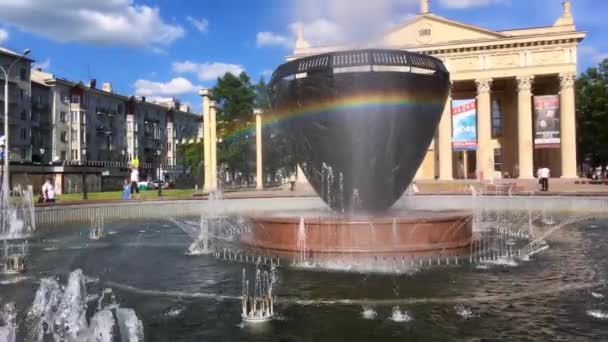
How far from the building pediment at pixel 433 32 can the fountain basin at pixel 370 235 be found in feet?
171

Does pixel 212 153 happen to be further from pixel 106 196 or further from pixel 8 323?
pixel 8 323

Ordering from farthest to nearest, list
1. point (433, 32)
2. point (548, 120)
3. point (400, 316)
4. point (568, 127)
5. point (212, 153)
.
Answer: point (433, 32), point (568, 127), point (548, 120), point (212, 153), point (400, 316)

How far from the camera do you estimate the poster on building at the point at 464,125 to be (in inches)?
2217

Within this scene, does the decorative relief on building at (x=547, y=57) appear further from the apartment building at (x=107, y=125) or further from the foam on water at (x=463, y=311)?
the foam on water at (x=463, y=311)

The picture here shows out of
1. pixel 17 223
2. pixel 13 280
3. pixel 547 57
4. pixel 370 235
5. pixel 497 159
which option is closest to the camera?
pixel 13 280

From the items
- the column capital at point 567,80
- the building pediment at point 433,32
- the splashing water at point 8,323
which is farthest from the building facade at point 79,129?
the splashing water at point 8,323

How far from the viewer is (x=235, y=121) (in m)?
69.1

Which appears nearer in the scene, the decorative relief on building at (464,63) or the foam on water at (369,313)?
the foam on water at (369,313)

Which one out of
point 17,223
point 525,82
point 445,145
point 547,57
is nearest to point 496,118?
point 525,82

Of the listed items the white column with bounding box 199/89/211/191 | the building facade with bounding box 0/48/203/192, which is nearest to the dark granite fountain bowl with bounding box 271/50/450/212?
the white column with bounding box 199/89/211/191

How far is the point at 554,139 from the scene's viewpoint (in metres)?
53.7

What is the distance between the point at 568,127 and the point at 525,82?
6.69 m

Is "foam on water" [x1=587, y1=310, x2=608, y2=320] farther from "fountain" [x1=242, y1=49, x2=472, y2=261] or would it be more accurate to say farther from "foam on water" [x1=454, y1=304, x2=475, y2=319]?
"fountain" [x1=242, y1=49, x2=472, y2=261]

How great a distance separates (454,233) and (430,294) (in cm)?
426
